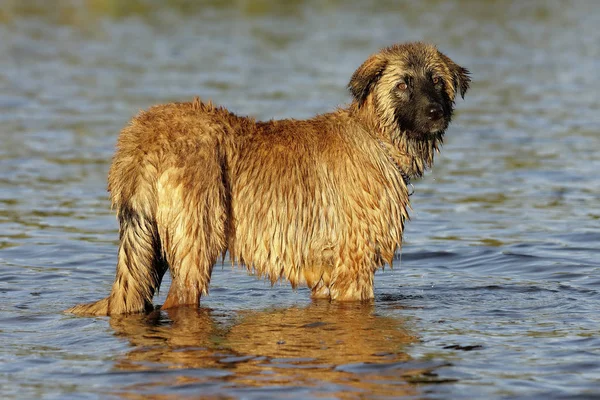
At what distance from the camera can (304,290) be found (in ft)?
31.6

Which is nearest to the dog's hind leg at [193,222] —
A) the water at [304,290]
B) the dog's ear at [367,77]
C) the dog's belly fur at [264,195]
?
the dog's belly fur at [264,195]

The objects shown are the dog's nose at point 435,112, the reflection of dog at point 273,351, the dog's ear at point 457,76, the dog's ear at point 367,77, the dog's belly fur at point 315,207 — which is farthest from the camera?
the dog's ear at point 457,76

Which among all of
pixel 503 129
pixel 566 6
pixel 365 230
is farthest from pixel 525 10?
pixel 365 230

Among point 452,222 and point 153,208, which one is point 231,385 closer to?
point 153,208

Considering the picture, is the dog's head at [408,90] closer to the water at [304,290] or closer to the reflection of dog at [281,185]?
the reflection of dog at [281,185]

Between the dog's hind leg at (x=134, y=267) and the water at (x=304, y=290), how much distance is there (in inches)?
6.1

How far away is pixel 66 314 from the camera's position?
8.50 metres

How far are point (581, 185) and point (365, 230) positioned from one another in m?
6.32

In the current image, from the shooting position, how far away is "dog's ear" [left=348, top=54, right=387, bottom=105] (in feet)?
28.5

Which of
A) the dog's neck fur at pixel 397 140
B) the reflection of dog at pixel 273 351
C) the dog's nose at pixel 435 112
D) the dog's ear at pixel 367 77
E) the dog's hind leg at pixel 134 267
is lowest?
the reflection of dog at pixel 273 351

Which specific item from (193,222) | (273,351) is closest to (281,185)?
(193,222)

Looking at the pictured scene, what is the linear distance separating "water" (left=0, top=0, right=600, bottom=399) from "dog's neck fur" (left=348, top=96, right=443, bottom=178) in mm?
1255

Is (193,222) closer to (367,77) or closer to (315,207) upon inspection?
(315,207)

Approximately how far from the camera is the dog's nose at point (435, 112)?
8469mm
